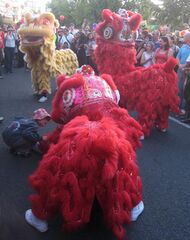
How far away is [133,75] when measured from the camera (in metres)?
4.46

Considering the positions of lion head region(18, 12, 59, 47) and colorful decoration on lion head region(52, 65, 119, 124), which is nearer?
colorful decoration on lion head region(52, 65, 119, 124)

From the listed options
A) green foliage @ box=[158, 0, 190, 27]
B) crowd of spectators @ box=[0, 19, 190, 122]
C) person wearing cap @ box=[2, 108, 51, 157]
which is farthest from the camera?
green foliage @ box=[158, 0, 190, 27]

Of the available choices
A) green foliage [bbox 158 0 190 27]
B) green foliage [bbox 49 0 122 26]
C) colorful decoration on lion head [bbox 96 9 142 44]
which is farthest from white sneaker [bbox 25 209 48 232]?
green foliage [bbox 49 0 122 26]

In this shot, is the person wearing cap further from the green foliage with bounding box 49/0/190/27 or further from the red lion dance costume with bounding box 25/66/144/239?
the green foliage with bounding box 49/0/190/27

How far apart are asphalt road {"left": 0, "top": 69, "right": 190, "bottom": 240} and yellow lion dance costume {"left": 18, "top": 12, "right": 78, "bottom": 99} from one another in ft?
4.42

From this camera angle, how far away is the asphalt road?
2480 millimetres

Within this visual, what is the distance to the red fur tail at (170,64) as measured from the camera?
168 inches

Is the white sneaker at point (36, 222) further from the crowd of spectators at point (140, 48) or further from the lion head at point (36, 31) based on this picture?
the lion head at point (36, 31)

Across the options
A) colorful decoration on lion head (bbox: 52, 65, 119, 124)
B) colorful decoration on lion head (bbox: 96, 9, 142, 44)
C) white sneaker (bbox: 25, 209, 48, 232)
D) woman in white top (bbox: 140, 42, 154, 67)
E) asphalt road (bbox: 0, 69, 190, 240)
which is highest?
colorful decoration on lion head (bbox: 96, 9, 142, 44)

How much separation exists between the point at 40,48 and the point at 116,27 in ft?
6.21

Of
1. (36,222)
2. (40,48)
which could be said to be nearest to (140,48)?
(40,48)

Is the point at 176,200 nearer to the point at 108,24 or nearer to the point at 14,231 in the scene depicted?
the point at 14,231

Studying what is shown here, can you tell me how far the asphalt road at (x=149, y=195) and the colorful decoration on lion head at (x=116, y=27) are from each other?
148 centimetres

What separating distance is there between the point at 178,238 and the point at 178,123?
3.20 m
